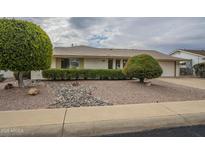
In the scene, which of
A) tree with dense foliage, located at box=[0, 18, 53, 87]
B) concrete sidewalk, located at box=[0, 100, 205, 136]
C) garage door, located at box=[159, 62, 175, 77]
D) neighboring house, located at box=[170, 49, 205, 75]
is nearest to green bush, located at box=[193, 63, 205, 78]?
neighboring house, located at box=[170, 49, 205, 75]

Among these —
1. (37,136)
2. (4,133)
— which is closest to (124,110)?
(37,136)

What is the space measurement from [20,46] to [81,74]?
25.1ft

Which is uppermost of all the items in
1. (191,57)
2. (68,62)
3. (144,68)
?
(191,57)

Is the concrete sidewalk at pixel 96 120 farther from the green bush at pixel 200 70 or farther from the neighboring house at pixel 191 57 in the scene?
the neighboring house at pixel 191 57

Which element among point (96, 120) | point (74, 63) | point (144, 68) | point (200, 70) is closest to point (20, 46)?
point (96, 120)

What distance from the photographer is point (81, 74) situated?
15.2m

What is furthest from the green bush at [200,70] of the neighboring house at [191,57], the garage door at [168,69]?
the garage door at [168,69]

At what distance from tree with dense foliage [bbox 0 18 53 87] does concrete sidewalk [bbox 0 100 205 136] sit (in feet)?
10.5

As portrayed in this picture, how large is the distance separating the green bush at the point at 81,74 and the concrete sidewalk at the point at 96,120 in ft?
29.1

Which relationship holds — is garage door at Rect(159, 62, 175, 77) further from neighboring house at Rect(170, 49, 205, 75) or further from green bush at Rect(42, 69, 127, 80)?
green bush at Rect(42, 69, 127, 80)

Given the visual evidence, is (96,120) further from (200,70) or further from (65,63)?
(200,70)

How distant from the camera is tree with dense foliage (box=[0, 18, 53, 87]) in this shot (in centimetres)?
A: 778

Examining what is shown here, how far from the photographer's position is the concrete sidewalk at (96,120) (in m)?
4.28

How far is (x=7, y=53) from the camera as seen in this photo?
777 cm
